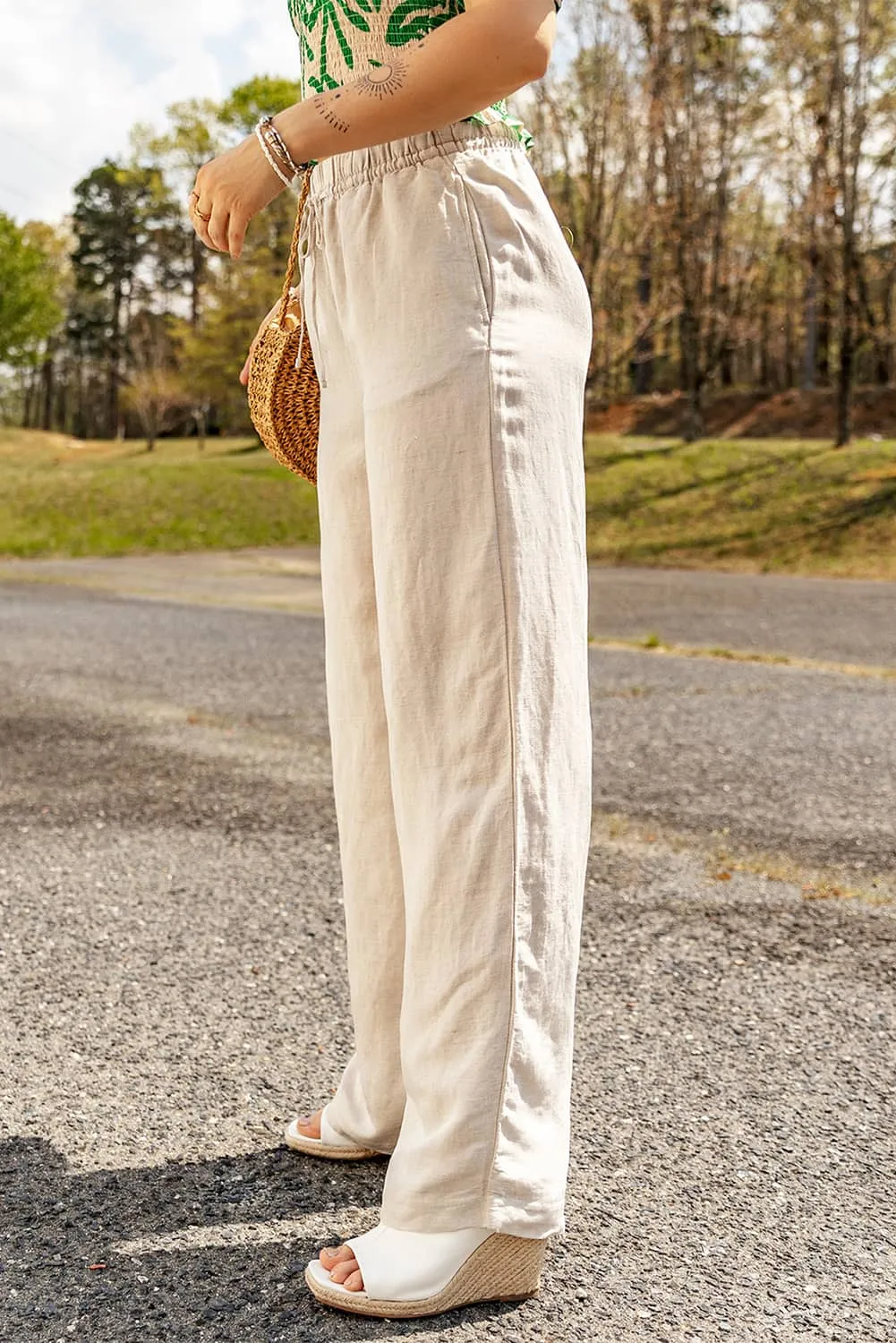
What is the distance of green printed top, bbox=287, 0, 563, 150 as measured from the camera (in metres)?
1.63

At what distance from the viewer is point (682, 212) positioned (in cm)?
2253

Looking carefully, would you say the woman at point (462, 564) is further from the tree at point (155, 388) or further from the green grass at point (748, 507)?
the tree at point (155, 388)

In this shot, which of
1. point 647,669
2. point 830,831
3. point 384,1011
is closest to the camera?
point 384,1011

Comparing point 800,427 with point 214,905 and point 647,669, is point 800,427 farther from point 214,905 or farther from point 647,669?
point 214,905

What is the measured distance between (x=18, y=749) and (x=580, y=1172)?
12.9 ft

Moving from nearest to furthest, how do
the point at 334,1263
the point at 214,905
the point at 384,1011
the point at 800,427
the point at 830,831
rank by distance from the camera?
→ the point at 334,1263 → the point at 384,1011 → the point at 214,905 → the point at 830,831 → the point at 800,427

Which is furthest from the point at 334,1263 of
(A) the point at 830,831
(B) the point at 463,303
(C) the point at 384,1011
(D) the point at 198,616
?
(D) the point at 198,616

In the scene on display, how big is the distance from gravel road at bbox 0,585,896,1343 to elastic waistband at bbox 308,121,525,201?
143 centimetres

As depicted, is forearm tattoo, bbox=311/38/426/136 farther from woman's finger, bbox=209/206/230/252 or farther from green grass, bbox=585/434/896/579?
green grass, bbox=585/434/896/579

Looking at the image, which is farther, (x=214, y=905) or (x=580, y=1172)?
(x=214, y=905)

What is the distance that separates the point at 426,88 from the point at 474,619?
0.62m

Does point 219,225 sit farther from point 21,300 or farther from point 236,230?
point 21,300

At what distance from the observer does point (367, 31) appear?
1650mm

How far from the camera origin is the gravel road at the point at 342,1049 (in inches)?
66.9
